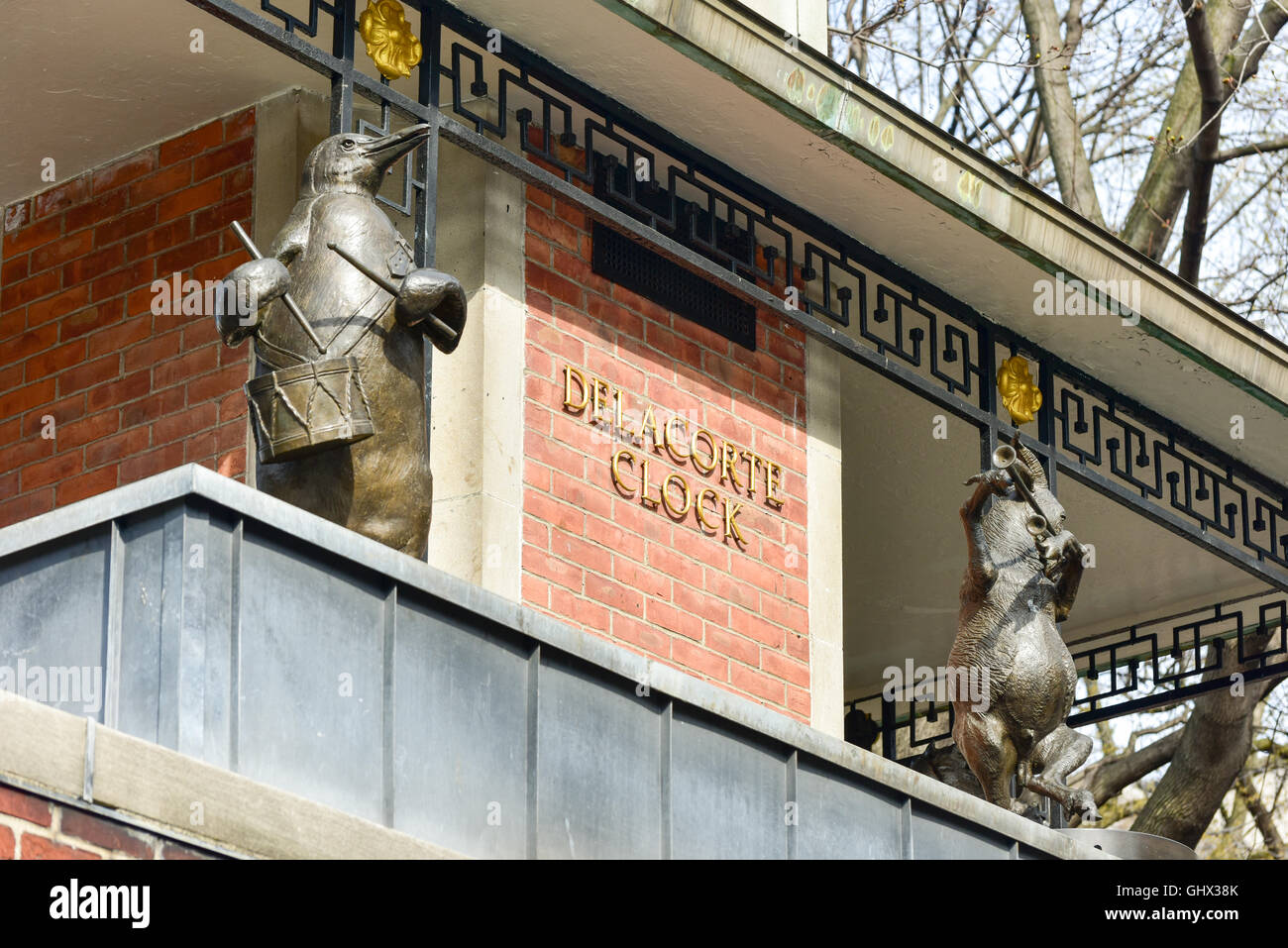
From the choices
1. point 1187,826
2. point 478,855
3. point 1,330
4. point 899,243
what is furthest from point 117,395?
point 1187,826

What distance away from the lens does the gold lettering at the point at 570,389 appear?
31.7 ft

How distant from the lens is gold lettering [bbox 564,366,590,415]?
9.66m

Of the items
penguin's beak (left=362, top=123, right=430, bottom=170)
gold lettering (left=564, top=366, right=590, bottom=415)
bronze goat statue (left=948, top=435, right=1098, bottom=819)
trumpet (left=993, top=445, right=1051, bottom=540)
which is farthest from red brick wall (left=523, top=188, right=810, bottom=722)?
penguin's beak (left=362, top=123, right=430, bottom=170)

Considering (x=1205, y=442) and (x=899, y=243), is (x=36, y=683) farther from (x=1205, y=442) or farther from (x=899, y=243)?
(x=1205, y=442)

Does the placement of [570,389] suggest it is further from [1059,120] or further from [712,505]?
[1059,120]

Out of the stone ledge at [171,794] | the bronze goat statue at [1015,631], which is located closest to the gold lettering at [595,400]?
the bronze goat statue at [1015,631]

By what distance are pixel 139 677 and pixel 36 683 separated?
0.33m

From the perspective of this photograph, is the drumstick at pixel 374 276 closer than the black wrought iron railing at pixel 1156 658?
Yes

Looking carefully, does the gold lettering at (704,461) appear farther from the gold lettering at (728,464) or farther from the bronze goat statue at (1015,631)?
the bronze goat statue at (1015,631)

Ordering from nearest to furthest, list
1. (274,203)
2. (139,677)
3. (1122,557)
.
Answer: (139,677) → (274,203) → (1122,557)

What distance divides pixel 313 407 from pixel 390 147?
1.06 meters

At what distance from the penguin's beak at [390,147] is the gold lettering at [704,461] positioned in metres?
2.49

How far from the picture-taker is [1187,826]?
1728cm

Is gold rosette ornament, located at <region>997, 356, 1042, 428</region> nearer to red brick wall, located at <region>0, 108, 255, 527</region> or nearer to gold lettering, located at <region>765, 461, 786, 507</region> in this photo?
gold lettering, located at <region>765, 461, 786, 507</region>
